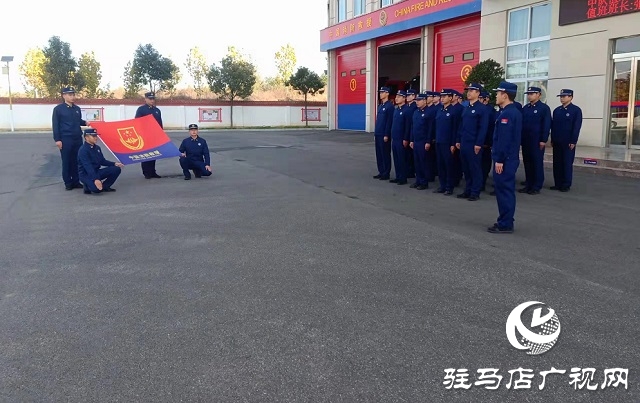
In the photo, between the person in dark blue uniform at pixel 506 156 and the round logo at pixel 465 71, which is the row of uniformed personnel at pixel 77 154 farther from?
the round logo at pixel 465 71

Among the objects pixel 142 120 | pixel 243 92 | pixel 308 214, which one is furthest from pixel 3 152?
pixel 243 92

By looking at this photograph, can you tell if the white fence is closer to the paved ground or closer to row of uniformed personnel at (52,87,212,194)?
row of uniformed personnel at (52,87,212,194)

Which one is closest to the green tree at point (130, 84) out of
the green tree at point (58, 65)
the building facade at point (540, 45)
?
the green tree at point (58, 65)

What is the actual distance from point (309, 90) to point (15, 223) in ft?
126

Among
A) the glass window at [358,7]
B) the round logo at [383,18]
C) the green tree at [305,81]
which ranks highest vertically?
the glass window at [358,7]

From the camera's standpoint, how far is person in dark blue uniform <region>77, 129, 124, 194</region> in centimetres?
1028

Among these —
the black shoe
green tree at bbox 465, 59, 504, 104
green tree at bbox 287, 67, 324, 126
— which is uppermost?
green tree at bbox 287, 67, 324, 126

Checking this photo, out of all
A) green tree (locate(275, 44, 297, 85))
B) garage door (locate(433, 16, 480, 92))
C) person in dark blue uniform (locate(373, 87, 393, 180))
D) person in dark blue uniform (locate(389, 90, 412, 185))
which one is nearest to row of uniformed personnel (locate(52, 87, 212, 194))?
person in dark blue uniform (locate(373, 87, 393, 180))

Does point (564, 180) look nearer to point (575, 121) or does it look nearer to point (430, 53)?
point (575, 121)

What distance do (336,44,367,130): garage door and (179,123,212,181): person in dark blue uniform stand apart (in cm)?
2141

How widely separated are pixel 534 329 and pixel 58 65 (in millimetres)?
45412

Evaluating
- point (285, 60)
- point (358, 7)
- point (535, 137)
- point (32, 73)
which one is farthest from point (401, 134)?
point (285, 60)

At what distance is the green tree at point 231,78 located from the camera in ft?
145

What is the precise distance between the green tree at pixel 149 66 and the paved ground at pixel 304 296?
38.4m
